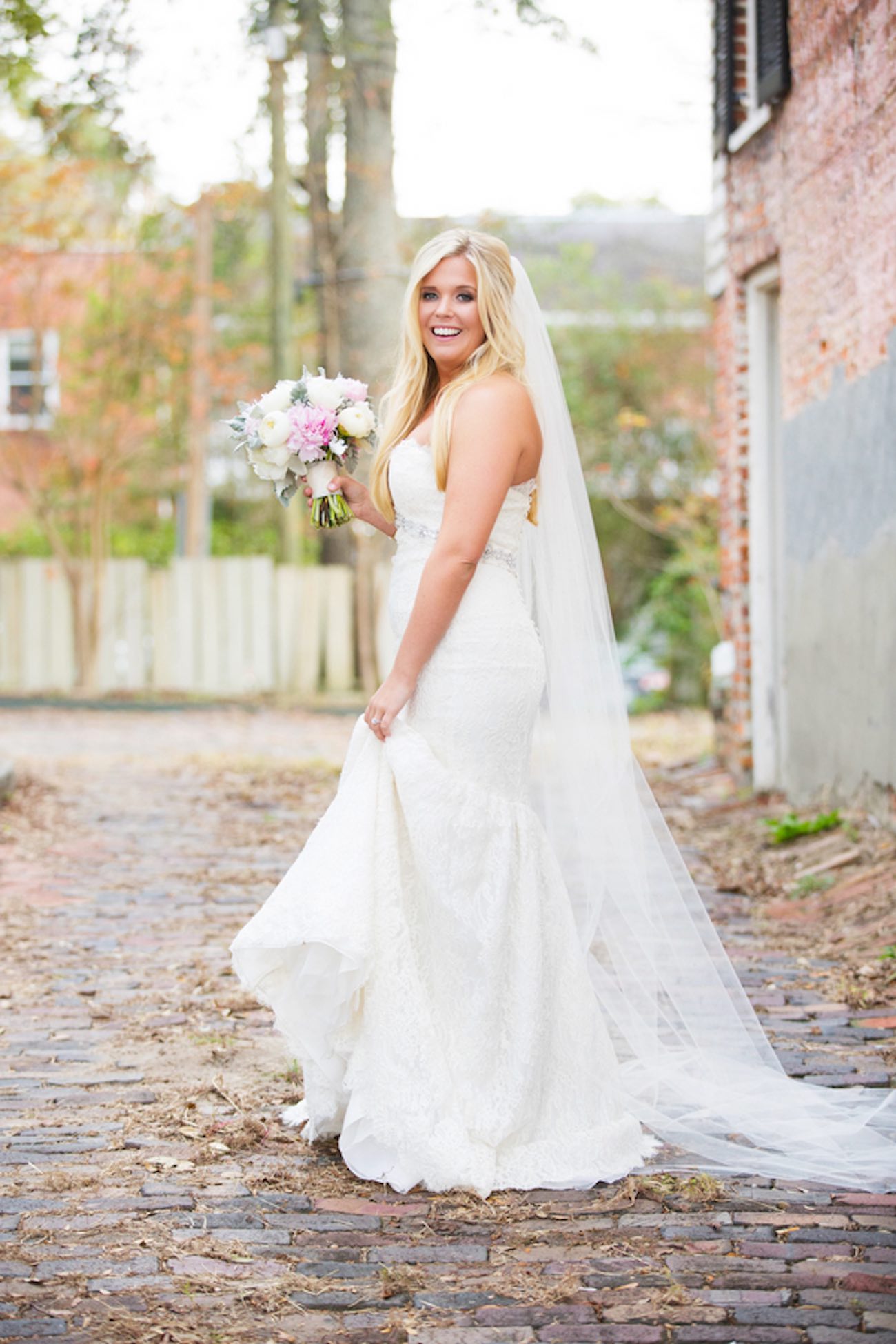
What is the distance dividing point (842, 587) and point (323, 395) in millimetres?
4685

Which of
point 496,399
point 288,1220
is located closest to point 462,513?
point 496,399

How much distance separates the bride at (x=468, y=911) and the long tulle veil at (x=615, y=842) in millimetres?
17

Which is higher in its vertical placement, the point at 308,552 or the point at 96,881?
the point at 308,552

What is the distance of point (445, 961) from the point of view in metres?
3.83

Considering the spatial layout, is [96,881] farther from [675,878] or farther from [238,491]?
[238,491]

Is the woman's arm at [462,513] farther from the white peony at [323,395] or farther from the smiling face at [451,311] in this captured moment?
the white peony at [323,395]

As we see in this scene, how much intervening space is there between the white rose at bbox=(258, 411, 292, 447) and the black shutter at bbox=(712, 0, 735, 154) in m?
7.35

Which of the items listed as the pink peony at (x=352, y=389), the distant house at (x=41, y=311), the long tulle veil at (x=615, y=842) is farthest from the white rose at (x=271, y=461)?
the distant house at (x=41, y=311)

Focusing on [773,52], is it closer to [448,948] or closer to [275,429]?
[275,429]

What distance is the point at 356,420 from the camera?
13.2ft

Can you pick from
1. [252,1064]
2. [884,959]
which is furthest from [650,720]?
[252,1064]

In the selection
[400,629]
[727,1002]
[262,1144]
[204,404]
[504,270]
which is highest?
[204,404]

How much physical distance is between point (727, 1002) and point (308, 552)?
21.0 meters

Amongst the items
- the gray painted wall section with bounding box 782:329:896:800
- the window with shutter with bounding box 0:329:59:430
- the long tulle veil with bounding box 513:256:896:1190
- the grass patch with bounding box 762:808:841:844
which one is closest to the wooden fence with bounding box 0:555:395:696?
the window with shutter with bounding box 0:329:59:430
